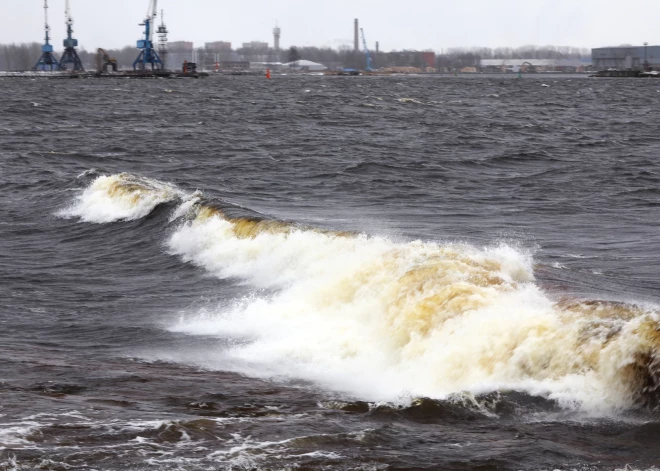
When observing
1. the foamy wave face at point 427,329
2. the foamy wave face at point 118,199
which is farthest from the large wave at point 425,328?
the foamy wave face at point 118,199

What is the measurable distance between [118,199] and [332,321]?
14.2m

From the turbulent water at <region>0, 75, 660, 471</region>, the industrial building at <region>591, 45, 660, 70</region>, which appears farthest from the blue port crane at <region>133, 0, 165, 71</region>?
the turbulent water at <region>0, 75, 660, 471</region>

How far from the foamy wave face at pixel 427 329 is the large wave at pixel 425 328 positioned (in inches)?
0.8

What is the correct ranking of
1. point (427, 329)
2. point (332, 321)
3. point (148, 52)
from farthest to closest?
point (148, 52) < point (332, 321) < point (427, 329)

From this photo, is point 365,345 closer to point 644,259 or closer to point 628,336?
point 628,336

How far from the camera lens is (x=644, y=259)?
19.4 m

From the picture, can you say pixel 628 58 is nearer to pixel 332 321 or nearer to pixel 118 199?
pixel 118 199

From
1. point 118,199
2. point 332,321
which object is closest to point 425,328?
point 332,321

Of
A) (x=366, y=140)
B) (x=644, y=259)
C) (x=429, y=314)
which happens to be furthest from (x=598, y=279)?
(x=366, y=140)

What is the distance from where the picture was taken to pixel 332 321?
16.0 m

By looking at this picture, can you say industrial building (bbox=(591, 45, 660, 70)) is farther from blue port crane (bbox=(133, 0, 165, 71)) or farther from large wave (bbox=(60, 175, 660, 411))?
large wave (bbox=(60, 175, 660, 411))

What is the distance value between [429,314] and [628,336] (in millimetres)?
3254

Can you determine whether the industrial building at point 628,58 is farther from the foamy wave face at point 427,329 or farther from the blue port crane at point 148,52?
the foamy wave face at point 427,329


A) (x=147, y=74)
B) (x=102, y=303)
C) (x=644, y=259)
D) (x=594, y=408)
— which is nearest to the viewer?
(x=594, y=408)
